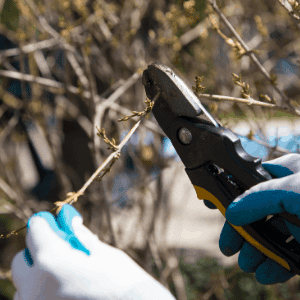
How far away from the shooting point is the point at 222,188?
1.08 metres

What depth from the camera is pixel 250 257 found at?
1123mm

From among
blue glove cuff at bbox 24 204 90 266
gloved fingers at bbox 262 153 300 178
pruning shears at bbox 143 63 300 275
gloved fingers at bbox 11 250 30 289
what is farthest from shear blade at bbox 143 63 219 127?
gloved fingers at bbox 11 250 30 289

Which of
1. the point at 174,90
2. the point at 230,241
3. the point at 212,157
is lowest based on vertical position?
the point at 230,241

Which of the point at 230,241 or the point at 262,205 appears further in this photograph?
the point at 230,241

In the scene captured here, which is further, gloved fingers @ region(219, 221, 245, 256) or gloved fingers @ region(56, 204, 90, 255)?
gloved fingers @ region(219, 221, 245, 256)

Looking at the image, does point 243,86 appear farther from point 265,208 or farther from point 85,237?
point 85,237

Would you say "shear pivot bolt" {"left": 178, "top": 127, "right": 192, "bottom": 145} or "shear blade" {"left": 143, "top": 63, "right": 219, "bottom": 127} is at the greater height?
"shear blade" {"left": 143, "top": 63, "right": 219, "bottom": 127}

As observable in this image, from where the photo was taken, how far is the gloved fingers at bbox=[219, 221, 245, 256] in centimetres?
114

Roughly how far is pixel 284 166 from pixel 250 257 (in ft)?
1.20

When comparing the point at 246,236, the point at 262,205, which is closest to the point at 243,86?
the point at 262,205

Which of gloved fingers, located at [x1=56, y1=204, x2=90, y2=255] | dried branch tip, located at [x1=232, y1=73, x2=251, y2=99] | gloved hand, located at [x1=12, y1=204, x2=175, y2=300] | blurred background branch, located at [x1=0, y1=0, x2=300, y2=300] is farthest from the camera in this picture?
blurred background branch, located at [x1=0, y1=0, x2=300, y2=300]

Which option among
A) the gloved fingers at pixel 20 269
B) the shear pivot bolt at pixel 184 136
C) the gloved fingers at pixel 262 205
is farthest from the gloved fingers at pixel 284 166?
the gloved fingers at pixel 20 269

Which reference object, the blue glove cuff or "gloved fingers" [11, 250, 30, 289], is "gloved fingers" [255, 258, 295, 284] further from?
"gloved fingers" [11, 250, 30, 289]

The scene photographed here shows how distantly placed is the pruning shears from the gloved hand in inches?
15.1
